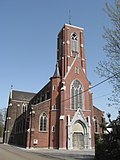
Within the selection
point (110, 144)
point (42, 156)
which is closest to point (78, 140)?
point (42, 156)

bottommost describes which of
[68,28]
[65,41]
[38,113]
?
[38,113]

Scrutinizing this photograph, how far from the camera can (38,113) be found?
36812 mm

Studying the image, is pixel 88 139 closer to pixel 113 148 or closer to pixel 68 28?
pixel 113 148

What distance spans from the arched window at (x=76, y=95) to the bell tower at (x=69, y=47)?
312 centimetres

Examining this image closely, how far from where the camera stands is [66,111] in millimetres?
36531

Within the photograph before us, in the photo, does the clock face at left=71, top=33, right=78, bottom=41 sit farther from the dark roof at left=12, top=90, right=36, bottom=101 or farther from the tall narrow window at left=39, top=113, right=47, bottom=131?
the dark roof at left=12, top=90, right=36, bottom=101

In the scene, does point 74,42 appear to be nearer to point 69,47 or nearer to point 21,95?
point 69,47

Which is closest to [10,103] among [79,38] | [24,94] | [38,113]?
[24,94]

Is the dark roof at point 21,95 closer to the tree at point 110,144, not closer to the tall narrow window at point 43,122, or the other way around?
the tall narrow window at point 43,122

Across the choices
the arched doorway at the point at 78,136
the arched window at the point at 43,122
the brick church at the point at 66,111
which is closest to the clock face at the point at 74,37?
the brick church at the point at 66,111

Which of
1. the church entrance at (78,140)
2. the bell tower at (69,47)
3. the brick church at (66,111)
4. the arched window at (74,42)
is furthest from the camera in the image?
the arched window at (74,42)

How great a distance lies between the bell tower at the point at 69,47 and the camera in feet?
136

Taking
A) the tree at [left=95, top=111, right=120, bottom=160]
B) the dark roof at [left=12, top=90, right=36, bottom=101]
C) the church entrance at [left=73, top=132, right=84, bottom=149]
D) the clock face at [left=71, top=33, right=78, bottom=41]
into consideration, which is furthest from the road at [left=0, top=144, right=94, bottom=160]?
the dark roof at [left=12, top=90, right=36, bottom=101]

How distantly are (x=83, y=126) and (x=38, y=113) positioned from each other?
28.9 feet
